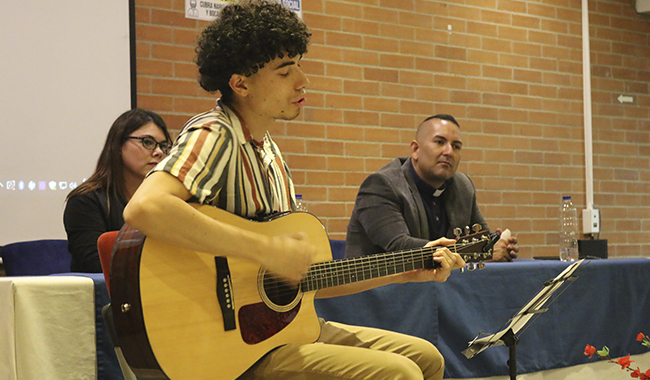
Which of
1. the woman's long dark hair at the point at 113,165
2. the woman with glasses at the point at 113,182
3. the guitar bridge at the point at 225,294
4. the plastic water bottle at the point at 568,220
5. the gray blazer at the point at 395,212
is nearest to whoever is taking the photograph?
the guitar bridge at the point at 225,294

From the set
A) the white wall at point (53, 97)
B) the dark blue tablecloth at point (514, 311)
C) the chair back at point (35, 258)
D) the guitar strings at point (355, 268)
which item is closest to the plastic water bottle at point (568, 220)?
the dark blue tablecloth at point (514, 311)

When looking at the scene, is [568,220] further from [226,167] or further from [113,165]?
[226,167]

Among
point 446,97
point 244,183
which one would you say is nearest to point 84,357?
point 244,183

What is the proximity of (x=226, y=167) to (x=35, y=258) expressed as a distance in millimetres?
1950

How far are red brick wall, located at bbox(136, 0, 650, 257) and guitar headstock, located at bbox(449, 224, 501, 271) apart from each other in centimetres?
212

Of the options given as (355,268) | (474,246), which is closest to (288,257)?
(355,268)

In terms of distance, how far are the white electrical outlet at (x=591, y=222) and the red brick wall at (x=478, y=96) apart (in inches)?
4.4

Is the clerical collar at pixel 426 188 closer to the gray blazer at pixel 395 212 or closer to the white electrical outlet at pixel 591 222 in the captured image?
the gray blazer at pixel 395 212

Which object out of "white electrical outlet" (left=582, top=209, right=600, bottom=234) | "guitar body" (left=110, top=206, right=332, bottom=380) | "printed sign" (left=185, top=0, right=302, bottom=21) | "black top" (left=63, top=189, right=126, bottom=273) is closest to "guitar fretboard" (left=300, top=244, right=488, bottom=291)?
"guitar body" (left=110, top=206, right=332, bottom=380)

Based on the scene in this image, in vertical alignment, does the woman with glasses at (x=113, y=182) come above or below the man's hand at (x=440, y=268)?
above

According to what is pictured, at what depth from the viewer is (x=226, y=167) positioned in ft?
4.98

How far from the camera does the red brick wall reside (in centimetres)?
413

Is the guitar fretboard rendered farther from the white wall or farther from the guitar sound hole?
the white wall

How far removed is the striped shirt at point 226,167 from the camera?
4.68 ft
